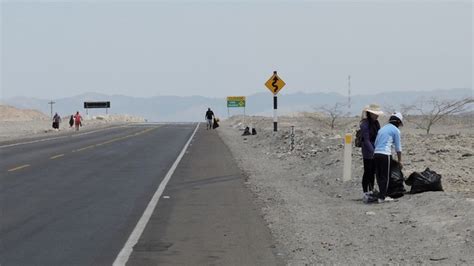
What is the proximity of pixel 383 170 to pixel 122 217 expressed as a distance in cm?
469

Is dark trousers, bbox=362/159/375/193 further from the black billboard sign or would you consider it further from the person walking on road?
the black billboard sign

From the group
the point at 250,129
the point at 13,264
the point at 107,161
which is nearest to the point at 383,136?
the point at 13,264

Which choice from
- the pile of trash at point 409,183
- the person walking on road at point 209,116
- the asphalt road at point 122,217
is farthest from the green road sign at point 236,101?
the pile of trash at point 409,183

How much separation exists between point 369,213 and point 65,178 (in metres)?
9.16

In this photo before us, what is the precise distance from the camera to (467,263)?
761 cm

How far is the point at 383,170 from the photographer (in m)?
12.4

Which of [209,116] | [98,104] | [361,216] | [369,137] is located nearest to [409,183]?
[369,137]

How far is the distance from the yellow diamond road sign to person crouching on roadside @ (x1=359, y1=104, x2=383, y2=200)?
2170cm

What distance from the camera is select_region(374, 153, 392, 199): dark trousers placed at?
40.7 feet

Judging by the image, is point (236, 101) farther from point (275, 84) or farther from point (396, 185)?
point (396, 185)

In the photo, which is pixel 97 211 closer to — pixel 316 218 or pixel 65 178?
pixel 316 218

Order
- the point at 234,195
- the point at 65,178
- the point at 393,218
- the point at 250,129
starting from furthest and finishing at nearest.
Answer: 1. the point at 250,129
2. the point at 65,178
3. the point at 234,195
4. the point at 393,218

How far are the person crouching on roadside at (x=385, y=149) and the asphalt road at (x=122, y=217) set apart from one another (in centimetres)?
239

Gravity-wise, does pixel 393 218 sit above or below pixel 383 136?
below
